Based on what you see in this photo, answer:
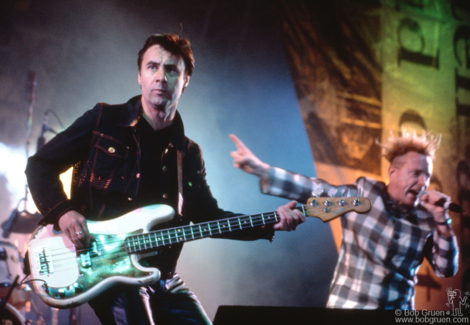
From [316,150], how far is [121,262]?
231 cm

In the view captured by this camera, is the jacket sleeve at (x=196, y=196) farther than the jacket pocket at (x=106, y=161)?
Yes

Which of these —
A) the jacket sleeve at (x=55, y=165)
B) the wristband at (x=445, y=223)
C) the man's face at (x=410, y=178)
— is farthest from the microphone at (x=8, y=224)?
the wristband at (x=445, y=223)

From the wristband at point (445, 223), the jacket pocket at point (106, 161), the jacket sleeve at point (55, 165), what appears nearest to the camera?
the jacket sleeve at point (55, 165)

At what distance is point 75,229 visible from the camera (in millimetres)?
1930

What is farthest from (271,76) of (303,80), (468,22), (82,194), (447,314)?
(468,22)

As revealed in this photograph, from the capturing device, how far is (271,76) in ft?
11.5

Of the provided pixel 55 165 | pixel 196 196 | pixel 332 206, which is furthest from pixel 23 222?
pixel 332 206

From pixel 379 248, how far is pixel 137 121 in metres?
2.04

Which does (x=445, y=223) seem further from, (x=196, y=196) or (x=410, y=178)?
(x=196, y=196)

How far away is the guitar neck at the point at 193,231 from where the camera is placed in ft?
6.70

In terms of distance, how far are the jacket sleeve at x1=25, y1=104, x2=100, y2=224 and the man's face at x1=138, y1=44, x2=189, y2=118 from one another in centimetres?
37

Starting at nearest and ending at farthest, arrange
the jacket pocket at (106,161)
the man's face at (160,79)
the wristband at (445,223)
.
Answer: the jacket pocket at (106,161)
the man's face at (160,79)
the wristband at (445,223)

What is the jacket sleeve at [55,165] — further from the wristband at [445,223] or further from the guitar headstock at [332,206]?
the wristband at [445,223]

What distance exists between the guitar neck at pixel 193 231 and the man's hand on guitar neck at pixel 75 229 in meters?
0.21
